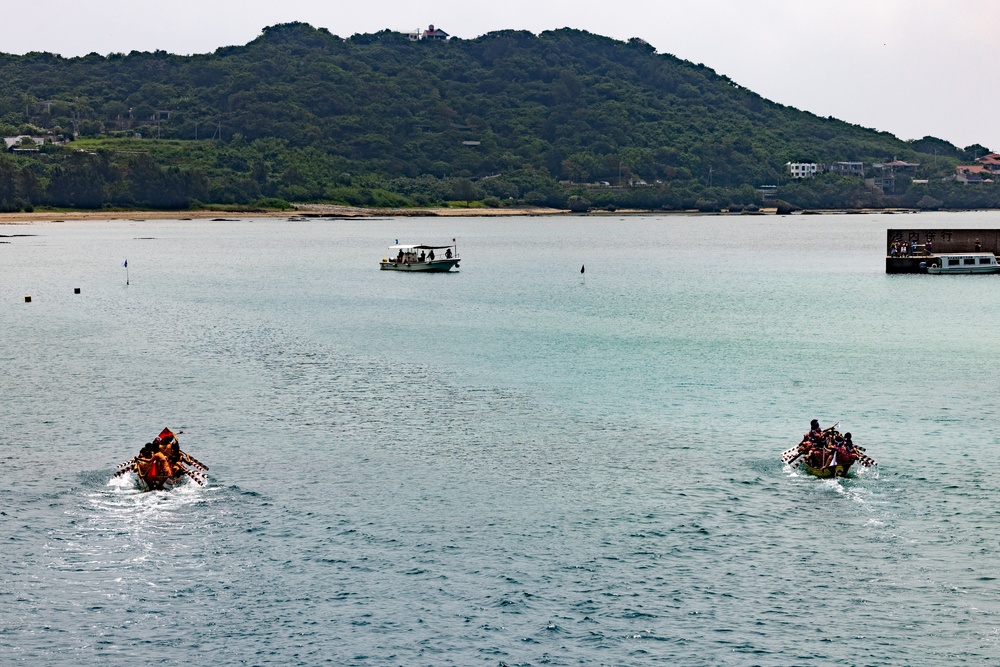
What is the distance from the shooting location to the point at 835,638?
37812mm

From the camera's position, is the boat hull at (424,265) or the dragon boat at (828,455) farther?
the boat hull at (424,265)

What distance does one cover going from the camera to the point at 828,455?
5456cm

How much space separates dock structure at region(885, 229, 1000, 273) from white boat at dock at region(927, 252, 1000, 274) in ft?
14.1

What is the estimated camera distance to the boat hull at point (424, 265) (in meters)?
188

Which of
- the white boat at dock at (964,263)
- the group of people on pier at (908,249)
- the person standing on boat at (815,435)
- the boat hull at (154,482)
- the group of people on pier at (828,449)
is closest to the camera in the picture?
the boat hull at (154,482)

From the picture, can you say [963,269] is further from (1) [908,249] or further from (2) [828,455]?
(2) [828,455]

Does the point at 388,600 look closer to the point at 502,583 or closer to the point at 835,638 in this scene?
the point at 502,583

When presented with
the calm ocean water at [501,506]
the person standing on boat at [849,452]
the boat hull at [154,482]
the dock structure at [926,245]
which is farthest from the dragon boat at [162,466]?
the dock structure at [926,245]

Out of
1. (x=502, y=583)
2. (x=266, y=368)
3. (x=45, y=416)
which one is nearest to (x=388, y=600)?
(x=502, y=583)

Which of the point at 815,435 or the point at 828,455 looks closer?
the point at 828,455

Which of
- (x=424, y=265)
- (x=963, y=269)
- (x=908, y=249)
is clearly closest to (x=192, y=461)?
(x=424, y=265)

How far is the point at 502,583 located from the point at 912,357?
2430 inches

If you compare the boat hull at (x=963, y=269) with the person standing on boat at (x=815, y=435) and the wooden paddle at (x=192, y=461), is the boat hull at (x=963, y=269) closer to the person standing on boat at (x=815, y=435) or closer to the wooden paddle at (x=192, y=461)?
the person standing on boat at (x=815, y=435)

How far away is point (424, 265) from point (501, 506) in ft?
456
